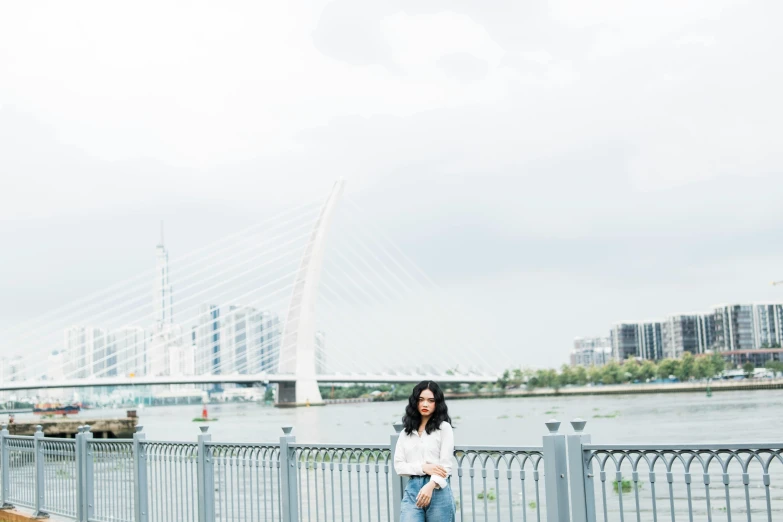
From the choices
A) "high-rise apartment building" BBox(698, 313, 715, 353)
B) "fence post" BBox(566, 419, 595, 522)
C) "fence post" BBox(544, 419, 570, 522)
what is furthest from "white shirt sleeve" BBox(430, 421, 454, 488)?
"high-rise apartment building" BBox(698, 313, 715, 353)

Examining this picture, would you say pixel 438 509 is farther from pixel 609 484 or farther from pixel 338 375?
pixel 338 375

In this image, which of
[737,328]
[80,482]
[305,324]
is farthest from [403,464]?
[737,328]

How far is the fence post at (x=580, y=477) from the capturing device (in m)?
5.44

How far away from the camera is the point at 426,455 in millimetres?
5414

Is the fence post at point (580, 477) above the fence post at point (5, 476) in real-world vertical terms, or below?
above

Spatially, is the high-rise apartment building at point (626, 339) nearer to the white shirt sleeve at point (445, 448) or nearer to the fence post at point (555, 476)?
the fence post at point (555, 476)

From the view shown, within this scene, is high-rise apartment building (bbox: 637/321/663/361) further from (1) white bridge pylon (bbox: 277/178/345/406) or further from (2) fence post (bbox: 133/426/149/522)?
(2) fence post (bbox: 133/426/149/522)

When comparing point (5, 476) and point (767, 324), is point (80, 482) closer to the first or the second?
point (5, 476)

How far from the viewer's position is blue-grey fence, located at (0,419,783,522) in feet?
17.3

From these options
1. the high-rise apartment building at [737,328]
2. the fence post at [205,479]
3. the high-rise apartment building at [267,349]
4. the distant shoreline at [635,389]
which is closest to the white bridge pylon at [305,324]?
the high-rise apartment building at [267,349]

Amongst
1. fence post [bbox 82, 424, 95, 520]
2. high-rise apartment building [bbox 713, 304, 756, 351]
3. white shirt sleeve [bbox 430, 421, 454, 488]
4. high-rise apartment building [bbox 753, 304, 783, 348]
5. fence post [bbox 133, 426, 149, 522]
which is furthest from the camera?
high-rise apartment building [bbox 713, 304, 756, 351]

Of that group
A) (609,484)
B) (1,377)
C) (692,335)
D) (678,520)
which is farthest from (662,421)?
(692,335)

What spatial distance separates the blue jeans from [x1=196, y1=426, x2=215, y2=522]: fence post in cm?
295

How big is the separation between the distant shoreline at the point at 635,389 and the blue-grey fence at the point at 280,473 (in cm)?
10371
